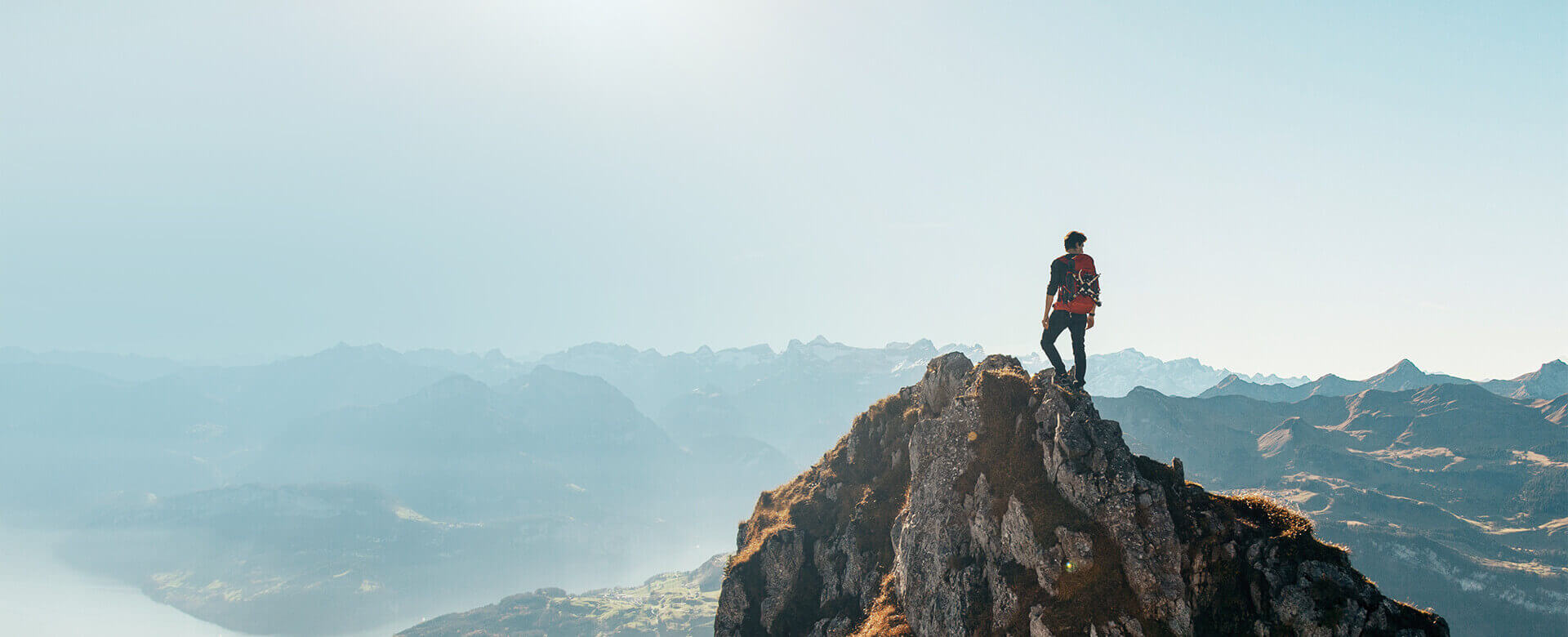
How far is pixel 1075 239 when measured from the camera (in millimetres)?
26703

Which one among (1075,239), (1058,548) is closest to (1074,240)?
(1075,239)

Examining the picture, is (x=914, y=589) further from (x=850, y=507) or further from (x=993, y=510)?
(x=850, y=507)

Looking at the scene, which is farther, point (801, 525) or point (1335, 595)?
point (801, 525)

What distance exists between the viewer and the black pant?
26641 mm

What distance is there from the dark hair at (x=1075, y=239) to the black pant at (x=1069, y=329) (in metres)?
2.79

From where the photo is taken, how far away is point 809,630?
4494 centimetres

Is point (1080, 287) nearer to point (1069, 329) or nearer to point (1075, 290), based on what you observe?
point (1075, 290)

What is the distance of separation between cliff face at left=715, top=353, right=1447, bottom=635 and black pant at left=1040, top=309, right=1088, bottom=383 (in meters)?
2.07

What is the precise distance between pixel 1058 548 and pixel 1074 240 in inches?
501

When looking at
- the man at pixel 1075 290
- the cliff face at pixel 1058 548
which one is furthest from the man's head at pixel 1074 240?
the cliff face at pixel 1058 548

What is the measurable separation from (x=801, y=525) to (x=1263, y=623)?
35.9 metres

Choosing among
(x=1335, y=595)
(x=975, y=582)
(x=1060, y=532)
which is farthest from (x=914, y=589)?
(x=1335, y=595)

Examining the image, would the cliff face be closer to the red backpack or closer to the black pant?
the black pant

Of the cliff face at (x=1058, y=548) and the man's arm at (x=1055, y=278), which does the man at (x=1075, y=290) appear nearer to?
the man's arm at (x=1055, y=278)
